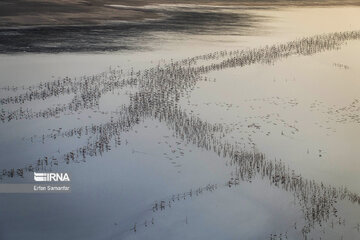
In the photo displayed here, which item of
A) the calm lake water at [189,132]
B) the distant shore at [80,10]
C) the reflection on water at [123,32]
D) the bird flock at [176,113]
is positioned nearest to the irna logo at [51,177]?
the calm lake water at [189,132]

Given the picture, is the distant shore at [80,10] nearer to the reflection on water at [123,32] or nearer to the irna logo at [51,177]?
the reflection on water at [123,32]

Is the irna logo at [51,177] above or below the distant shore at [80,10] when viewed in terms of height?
below

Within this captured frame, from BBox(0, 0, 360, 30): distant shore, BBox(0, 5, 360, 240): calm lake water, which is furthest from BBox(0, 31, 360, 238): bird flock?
BBox(0, 0, 360, 30): distant shore

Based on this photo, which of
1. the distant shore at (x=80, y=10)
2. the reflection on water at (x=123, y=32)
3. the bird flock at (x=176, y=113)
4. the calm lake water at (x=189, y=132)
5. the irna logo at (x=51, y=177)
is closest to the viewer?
the calm lake water at (x=189, y=132)

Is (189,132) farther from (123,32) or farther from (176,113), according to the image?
(123,32)

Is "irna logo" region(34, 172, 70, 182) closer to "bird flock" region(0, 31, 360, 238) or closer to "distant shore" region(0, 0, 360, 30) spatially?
"bird flock" region(0, 31, 360, 238)

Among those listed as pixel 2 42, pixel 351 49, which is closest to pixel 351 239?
pixel 351 49

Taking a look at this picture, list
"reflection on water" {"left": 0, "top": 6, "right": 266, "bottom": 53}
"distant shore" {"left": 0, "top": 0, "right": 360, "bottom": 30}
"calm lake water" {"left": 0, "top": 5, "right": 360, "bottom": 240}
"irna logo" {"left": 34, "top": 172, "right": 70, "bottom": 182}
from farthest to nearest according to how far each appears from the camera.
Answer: "distant shore" {"left": 0, "top": 0, "right": 360, "bottom": 30}
"reflection on water" {"left": 0, "top": 6, "right": 266, "bottom": 53}
"irna logo" {"left": 34, "top": 172, "right": 70, "bottom": 182}
"calm lake water" {"left": 0, "top": 5, "right": 360, "bottom": 240}
